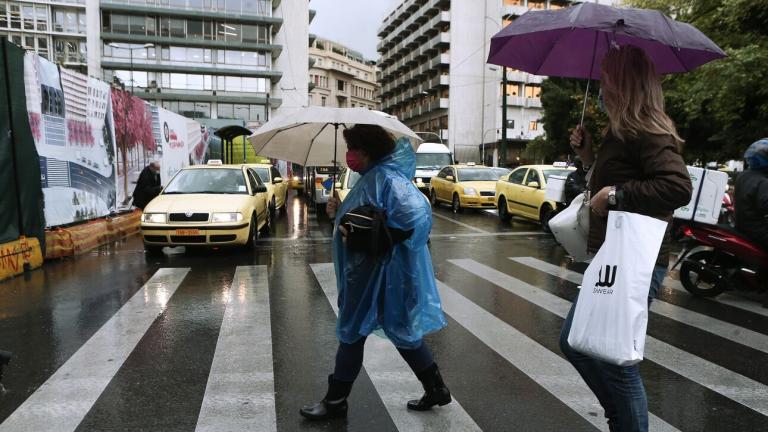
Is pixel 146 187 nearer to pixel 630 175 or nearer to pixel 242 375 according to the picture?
pixel 242 375

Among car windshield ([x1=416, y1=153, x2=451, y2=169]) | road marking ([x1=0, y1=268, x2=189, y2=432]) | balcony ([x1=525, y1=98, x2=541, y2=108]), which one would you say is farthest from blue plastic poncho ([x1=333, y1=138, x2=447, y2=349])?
balcony ([x1=525, y1=98, x2=541, y2=108])

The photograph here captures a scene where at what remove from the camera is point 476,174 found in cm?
1902

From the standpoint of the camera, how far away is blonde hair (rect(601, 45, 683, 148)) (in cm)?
247

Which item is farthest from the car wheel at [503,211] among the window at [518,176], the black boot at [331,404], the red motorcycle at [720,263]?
the black boot at [331,404]

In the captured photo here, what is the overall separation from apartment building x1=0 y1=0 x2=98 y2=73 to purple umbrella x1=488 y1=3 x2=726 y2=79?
74515 mm

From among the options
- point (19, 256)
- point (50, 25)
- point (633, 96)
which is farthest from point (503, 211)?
point (50, 25)

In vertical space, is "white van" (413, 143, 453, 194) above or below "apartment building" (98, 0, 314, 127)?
below

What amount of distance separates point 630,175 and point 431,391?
178cm

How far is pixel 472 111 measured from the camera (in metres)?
69.2

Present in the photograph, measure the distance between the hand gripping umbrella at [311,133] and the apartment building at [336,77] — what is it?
95.1m

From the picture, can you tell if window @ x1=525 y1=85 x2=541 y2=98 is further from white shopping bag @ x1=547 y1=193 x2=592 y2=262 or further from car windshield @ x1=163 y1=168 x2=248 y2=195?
white shopping bag @ x1=547 y1=193 x2=592 y2=262

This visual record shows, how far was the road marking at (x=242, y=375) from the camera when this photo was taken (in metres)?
3.45

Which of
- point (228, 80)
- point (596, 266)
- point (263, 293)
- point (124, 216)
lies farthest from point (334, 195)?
point (228, 80)

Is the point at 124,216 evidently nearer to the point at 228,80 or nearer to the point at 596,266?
the point at 596,266
